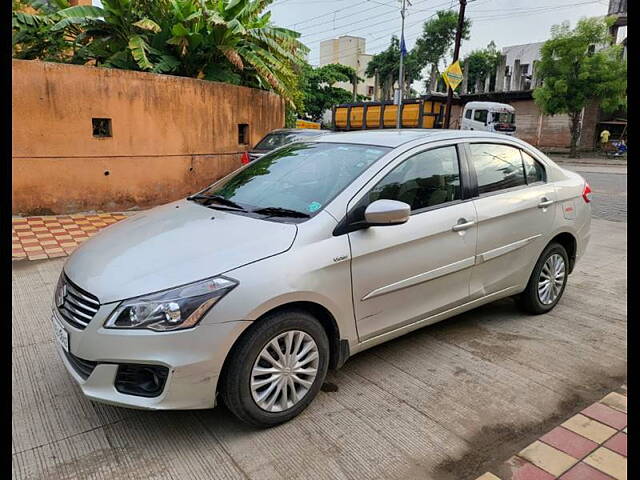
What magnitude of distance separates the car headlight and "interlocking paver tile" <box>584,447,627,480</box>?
2149 millimetres

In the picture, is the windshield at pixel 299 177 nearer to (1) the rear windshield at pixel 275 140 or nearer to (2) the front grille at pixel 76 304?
(2) the front grille at pixel 76 304

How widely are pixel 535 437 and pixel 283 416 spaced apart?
1462mm

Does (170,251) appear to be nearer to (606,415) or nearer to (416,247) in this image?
(416,247)

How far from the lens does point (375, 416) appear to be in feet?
9.77

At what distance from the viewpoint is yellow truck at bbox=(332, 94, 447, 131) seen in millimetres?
22406

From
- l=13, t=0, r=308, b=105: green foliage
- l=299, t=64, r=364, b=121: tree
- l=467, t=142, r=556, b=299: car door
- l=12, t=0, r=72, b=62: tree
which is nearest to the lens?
l=467, t=142, r=556, b=299: car door

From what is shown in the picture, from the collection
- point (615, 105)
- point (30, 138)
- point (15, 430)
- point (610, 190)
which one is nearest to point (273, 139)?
point (30, 138)

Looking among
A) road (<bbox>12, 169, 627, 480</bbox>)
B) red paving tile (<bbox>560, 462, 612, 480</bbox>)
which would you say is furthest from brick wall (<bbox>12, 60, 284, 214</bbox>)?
red paving tile (<bbox>560, 462, 612, 480</bbox>)

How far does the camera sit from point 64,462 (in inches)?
100

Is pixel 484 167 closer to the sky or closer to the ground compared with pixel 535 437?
closer to the sky

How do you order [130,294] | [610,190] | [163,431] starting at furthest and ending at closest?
[610,190], [163,431], [130,294]

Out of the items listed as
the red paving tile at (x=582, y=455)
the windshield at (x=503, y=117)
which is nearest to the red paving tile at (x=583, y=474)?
the red paving tile at (x=582, y=455)

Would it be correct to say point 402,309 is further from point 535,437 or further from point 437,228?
point 535,437

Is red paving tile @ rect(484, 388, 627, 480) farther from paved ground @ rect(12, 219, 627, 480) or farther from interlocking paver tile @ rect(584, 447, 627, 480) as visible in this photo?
paved ground @ rect(12, 219, 627, 480)
